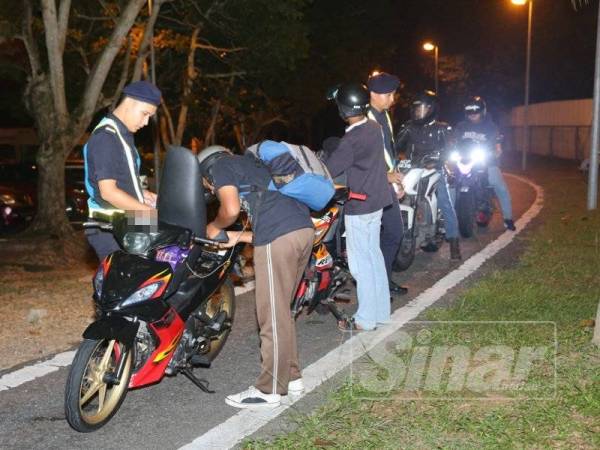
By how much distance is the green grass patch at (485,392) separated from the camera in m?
4.61

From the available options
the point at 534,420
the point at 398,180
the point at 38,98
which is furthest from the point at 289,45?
the point at 534,420

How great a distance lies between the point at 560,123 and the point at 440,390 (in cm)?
4199

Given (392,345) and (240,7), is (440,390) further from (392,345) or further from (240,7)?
(240,7)

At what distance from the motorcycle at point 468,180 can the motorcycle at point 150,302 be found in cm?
650

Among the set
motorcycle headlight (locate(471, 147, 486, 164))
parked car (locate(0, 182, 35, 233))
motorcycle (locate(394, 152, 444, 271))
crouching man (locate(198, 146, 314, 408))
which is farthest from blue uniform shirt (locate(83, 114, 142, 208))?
parked car (locate(0, 182, 35, 233))

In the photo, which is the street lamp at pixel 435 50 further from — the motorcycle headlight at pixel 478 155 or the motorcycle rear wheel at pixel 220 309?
the motorcycle rear wheel at pixel 220 309

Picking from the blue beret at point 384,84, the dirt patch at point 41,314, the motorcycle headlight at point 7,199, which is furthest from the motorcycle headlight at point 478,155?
the motorcycle headlight at point 7,199

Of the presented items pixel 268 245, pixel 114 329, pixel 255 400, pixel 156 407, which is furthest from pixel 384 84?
pixel 114 329

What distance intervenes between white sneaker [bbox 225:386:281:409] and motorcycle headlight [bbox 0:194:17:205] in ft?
44.2

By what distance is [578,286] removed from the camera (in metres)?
8.32

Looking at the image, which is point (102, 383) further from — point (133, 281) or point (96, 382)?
point (133, 281)

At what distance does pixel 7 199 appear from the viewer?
57.3 feet

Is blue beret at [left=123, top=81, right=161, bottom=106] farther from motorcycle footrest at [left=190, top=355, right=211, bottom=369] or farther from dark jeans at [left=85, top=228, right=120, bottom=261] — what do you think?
motorcycle footrest at [left=190, top=355, right=211, bottom=369]

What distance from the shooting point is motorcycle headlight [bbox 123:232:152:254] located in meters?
→ 5.09
